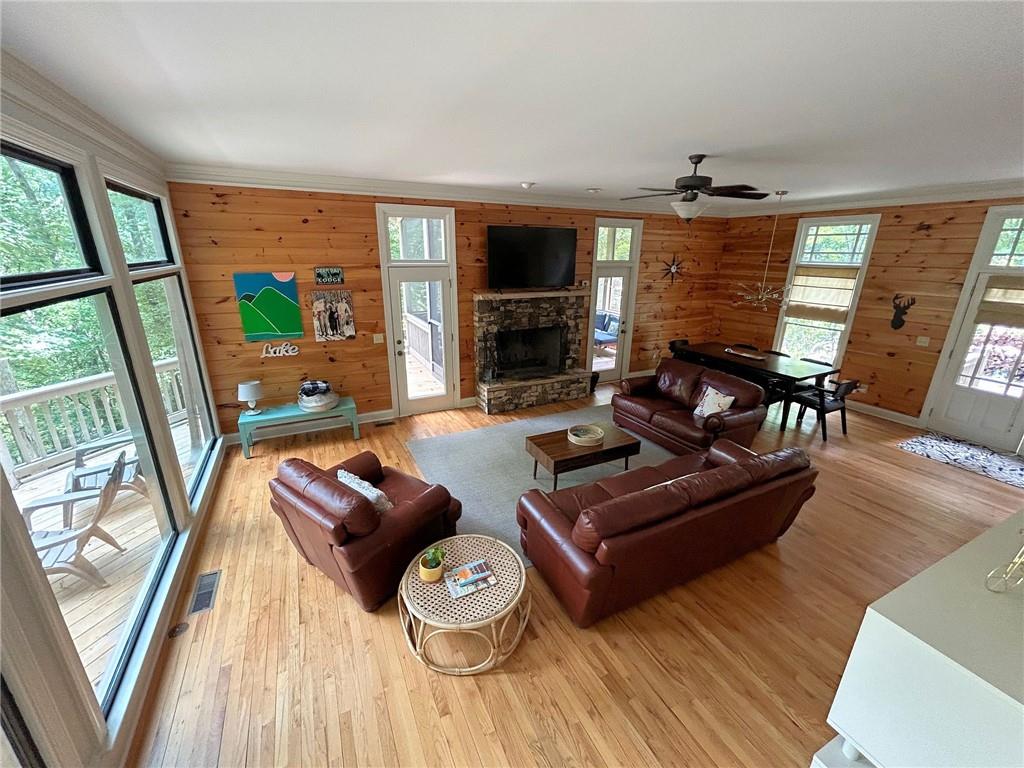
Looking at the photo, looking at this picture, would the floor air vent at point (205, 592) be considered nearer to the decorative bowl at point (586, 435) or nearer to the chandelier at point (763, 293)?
the decorative bowl at point (586, 435)

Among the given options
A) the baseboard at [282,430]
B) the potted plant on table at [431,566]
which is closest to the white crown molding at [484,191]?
the baseboard at [282,430]

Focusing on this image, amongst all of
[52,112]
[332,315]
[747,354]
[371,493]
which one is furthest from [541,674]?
[747,354]

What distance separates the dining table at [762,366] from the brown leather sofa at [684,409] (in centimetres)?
66

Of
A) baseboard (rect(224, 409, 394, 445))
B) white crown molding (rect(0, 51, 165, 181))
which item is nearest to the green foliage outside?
white crown molding (rect(0, 51, 165, 181))

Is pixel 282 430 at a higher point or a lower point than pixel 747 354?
lower

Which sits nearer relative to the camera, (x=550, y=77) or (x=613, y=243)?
(x=550, y=77)

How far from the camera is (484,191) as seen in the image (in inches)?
197

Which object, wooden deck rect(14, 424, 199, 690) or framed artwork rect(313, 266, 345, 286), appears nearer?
wooden deck rect(14, 424, 199, 690)

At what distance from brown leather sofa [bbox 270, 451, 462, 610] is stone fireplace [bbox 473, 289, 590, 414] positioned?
9.83ft

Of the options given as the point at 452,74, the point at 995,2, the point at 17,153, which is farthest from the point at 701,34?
the point at 17,153

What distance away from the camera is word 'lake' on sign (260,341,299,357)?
446 cm

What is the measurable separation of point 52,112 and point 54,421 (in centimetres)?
148

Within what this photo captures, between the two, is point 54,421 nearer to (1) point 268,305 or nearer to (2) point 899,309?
(1) point 268,305

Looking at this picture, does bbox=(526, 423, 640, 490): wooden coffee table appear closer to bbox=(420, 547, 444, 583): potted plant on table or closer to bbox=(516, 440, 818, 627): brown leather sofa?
bbox=(516, 440, 818, 627): brown leather sofa
